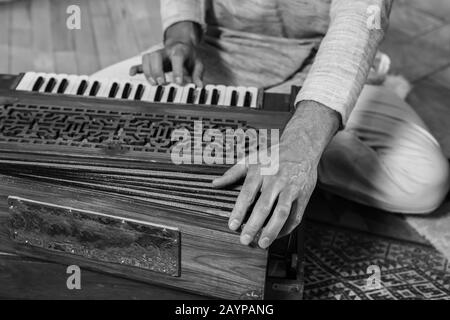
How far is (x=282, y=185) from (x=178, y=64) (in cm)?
54

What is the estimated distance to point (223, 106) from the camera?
4.94ft

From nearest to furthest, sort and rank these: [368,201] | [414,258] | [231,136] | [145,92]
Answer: [231,136] → [145,92] → [414,258] → [368,201]

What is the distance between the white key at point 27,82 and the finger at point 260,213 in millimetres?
655

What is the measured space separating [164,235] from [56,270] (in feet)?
1.08

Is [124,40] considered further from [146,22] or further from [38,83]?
[38,83]

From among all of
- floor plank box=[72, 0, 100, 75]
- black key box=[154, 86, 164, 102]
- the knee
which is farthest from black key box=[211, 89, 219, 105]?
floor plank box=[72, 0, 100, 75]

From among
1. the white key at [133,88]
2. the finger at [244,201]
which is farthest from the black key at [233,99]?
the finger at [244,201]

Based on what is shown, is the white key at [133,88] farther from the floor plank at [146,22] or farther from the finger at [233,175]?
the floor plank at [146,22]

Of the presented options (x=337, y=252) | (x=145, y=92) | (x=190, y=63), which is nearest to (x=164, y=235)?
(x=145, y=92)

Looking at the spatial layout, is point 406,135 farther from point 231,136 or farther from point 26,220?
point 26,220

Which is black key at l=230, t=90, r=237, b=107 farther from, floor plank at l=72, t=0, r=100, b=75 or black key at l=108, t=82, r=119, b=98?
floor plank at l=72, t=0, r=100, b=75

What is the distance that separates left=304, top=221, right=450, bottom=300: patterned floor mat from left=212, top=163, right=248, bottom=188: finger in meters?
0.56

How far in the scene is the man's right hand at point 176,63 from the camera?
1.62m

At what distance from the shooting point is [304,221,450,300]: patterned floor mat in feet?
5.78
